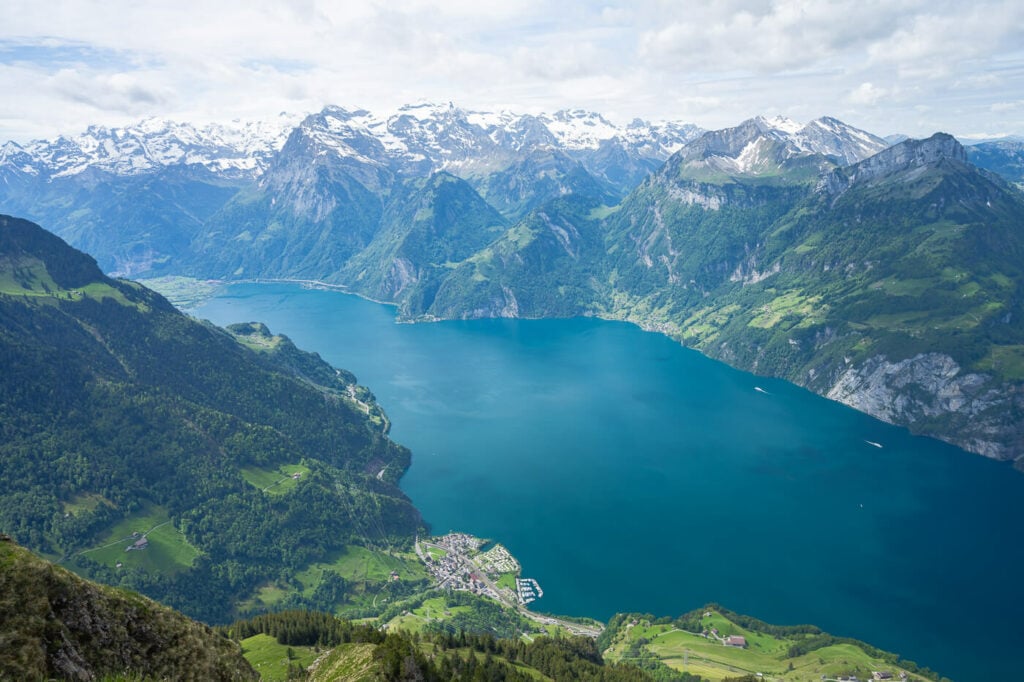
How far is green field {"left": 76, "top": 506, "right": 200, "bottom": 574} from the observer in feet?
370

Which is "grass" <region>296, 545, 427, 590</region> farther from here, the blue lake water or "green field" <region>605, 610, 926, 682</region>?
"green field" <region>605, 610, 926, 682</region>

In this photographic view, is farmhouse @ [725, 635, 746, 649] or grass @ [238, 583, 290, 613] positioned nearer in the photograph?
farmhouse @ [725, 635, 746, 649]

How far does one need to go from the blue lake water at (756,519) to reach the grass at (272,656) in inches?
2222

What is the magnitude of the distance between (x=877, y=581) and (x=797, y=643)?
1166 inches

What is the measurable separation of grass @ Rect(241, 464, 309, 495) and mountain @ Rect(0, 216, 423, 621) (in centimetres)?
45

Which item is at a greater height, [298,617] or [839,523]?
[298,617]

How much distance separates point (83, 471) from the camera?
123 meters

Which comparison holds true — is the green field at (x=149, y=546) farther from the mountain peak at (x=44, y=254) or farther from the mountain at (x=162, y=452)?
the mountain peak at (x=44, y=254)

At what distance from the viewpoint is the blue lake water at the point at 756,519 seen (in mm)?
110688

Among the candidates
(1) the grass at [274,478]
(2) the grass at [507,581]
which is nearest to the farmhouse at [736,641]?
(2) the grass at [507,581]

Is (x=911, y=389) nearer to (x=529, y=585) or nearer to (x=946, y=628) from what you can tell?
(x=946, y=628)

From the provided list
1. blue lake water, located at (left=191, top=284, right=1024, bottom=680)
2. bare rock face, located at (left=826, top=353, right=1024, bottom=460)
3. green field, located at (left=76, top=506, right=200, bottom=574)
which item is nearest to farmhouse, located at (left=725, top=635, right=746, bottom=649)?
blue lake water, located at (left=191, top=284, right=1024, bottom=680)

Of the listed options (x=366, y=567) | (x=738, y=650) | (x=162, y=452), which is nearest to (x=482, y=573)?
(x=366, y=567)

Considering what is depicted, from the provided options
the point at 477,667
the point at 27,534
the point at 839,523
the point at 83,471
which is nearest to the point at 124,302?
the point at 83,471
